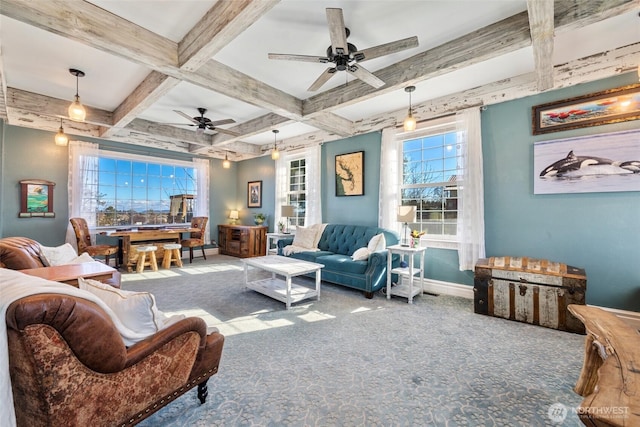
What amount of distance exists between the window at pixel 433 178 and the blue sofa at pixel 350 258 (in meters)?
0.62

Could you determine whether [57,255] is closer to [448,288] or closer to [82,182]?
[82,182]

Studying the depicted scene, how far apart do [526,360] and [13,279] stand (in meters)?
3.24

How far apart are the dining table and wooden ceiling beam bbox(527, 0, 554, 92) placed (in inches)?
251

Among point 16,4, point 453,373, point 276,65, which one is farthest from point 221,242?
point 453,373

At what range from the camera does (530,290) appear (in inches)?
114

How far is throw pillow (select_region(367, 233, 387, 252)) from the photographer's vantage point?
13.1 feet

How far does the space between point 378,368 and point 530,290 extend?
6.64 feet

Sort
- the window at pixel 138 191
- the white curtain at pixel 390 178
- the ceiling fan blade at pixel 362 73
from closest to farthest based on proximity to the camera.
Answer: the ceiling fan blade at pixel 362 73
the white curtain at pixel 390 178
the window at pixel 138 191

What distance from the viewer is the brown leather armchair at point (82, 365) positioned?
3.06 feet

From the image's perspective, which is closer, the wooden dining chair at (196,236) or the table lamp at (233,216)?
the wooden dining chair at (196,236)

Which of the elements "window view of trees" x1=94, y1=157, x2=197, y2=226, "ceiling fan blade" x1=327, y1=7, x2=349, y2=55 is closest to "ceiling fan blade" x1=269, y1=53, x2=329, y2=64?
"ceiling fan blade" x1=327, y1=7, x2=349, y2=55

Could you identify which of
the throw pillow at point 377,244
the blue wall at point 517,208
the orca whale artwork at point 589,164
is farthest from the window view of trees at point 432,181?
the orca whale artwork at point 589,164

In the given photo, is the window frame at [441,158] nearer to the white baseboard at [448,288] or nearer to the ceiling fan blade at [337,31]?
the white baseboard at [448,288]

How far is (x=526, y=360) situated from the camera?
221cm
